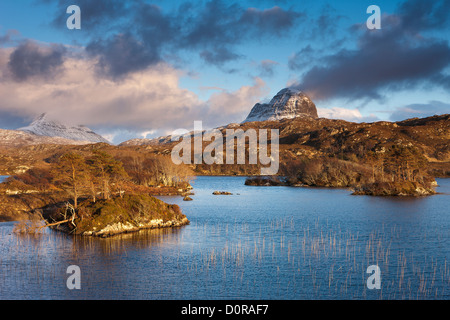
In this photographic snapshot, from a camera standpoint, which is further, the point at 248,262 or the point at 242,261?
the point at 242,261

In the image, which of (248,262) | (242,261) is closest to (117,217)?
(242,261)

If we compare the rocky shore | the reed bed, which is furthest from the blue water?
the rocky shore

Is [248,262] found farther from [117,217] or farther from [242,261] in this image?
[117,217]

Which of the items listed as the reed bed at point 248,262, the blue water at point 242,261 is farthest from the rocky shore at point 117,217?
the reed bed at point 248,262

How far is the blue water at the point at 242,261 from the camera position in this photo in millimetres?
23375

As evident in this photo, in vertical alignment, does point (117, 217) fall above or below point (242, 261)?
above

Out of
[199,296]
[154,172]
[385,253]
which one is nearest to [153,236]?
[199,296]

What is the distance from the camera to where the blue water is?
76.7ft

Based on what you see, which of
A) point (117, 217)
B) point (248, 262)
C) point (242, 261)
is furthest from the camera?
point (117, 217)

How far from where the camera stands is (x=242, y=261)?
3027 centimetres

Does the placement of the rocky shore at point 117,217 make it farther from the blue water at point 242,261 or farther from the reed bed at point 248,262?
the reed bed at point 248,262

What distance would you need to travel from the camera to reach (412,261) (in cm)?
2998

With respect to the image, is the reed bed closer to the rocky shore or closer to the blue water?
the blue water
